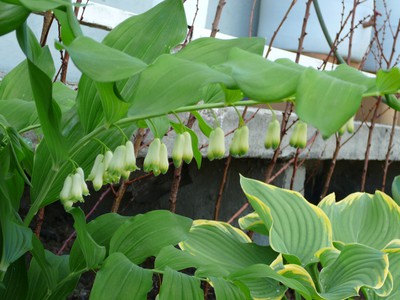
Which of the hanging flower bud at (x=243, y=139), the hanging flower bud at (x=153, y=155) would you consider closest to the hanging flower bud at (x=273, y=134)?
the hanging flower bud at (x=243, y=139)

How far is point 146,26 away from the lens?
1.00m

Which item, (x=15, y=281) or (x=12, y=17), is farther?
(x=15, y=281)

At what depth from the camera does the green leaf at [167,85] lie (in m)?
0.71

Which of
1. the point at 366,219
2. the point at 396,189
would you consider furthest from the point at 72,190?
the point at 396,189

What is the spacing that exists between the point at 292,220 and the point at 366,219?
24 centimetres

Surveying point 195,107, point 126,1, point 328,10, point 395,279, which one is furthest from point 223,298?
point 328,10

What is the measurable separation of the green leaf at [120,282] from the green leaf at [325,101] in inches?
17.7

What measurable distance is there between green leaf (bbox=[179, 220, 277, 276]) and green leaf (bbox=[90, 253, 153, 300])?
486mm

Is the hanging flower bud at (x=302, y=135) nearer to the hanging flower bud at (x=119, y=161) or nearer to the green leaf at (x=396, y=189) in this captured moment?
the hanging flower bud at (x=119, y=161)

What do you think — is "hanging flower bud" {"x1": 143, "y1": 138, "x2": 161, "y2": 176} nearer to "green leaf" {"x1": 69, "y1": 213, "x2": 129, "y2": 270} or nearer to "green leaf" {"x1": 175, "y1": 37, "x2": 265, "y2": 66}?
"green leaf" {"x1": 175, "y1": 37, "x2": 265, "y2": 66}

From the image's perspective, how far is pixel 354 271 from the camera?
139cm

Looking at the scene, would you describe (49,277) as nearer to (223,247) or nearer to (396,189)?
(223,247)

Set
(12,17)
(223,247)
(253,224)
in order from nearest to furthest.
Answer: (12,17) < (223,247) < (253,224)

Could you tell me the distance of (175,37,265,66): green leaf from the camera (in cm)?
89
